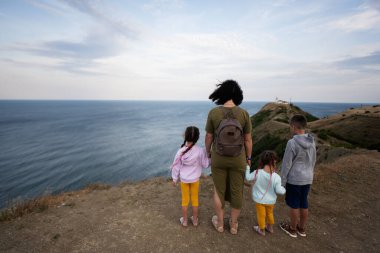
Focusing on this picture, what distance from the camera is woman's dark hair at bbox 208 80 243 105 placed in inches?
168

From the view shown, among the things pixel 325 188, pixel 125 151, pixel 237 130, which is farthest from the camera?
pixel 125 151

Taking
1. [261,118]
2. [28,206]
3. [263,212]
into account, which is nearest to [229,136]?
[263,212]

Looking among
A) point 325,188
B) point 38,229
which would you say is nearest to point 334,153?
point 325,188

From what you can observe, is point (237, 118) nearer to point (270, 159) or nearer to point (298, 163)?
point (270, 159)

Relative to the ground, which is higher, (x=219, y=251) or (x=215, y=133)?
(x=215, y=133)

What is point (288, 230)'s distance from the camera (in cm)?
507

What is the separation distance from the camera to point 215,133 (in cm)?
427

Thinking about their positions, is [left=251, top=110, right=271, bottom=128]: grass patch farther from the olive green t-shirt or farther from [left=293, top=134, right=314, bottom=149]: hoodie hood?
the olive green t-shirt

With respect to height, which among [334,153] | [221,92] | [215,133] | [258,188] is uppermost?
[221,92]

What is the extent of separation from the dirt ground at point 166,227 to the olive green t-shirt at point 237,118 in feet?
5.55

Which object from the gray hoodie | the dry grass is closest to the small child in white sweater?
the gray hoodie

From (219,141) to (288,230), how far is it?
9.03 feet

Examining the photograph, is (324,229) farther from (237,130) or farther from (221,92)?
(221,92)

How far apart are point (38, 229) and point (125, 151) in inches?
1715
